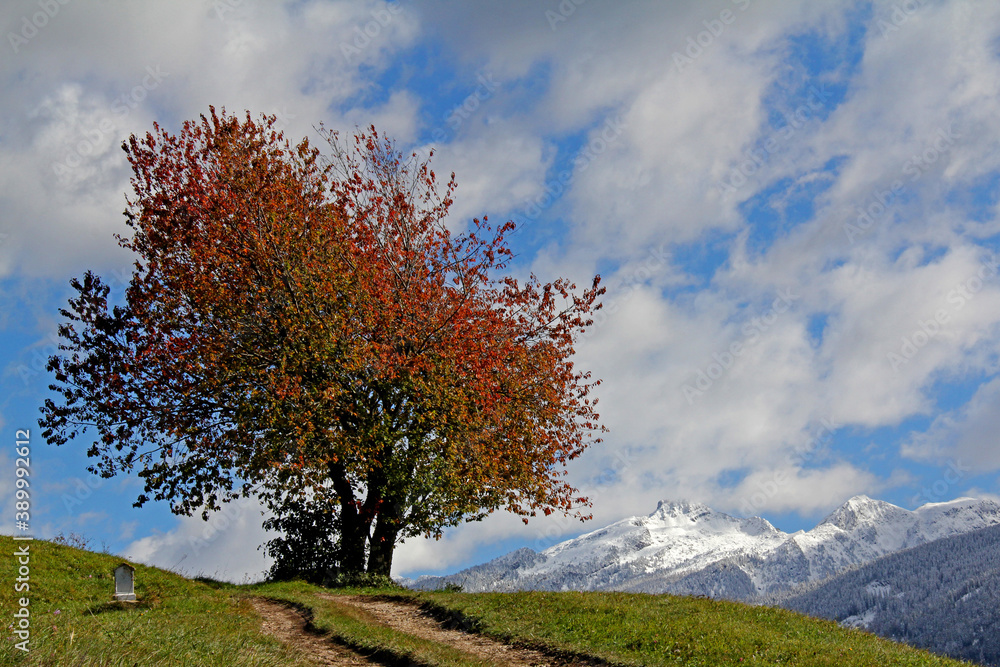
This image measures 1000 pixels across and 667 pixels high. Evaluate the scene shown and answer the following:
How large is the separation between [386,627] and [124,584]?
7.87 meters

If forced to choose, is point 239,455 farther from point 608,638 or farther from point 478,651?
point 608,638

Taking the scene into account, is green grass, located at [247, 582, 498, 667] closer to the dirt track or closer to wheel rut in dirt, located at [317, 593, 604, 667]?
the dirt track

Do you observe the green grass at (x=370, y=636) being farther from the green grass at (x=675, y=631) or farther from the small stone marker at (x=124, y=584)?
the small stone marker at (x=124, y=584)

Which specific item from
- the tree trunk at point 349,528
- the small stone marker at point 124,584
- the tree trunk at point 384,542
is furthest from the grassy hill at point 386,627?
the tree trunk at point 349,528

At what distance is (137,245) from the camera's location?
103 ft

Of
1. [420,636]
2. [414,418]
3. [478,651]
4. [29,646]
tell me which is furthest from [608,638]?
[414,418]

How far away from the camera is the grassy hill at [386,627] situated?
13.2 meters

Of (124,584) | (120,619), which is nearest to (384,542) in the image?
(124,584)

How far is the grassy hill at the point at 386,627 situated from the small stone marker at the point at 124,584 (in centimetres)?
35

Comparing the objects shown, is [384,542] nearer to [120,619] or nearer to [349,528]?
[349,528]

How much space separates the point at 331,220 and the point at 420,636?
59.7 feet

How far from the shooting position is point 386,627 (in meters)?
21.7

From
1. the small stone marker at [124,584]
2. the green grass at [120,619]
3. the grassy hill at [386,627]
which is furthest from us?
the small stone marker at [124,584]

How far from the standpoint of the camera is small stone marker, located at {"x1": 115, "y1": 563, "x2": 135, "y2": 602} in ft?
68.7
